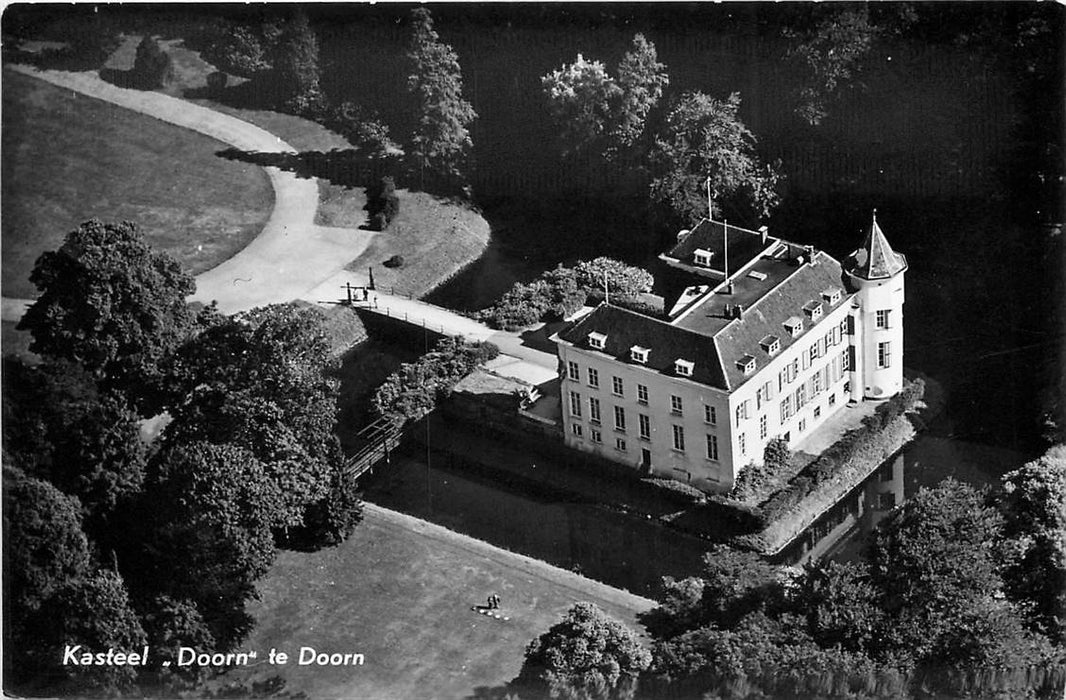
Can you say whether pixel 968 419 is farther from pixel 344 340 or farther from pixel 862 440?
pixel 344 340

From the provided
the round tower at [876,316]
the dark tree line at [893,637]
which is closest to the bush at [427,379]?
the round tower at [876,316]

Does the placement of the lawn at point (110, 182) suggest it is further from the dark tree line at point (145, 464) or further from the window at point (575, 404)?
the window at point (575, 404)

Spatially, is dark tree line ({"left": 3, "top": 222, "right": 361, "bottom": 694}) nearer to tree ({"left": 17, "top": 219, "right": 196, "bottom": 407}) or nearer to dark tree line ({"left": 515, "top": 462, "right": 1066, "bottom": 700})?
tree ({"left": 17, "top": 219, "right": 196, "bottom": 407})

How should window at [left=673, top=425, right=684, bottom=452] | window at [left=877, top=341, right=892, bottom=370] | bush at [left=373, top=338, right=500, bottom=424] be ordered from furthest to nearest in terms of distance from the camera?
bush at [left=373, top=338, right=500, bottom=424] → window at [left=877, top=341, right=892, bottom=370] → window at [left=673, top=425, right=684, bottom=452]

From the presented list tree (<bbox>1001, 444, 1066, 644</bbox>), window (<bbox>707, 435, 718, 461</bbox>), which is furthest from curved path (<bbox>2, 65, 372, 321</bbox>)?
tree (<bbox>1001, 444, 1066, 644</bbox>)

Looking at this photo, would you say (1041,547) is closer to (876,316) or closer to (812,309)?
(876,316)

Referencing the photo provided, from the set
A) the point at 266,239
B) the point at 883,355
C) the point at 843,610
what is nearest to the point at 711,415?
the point at 883,355
